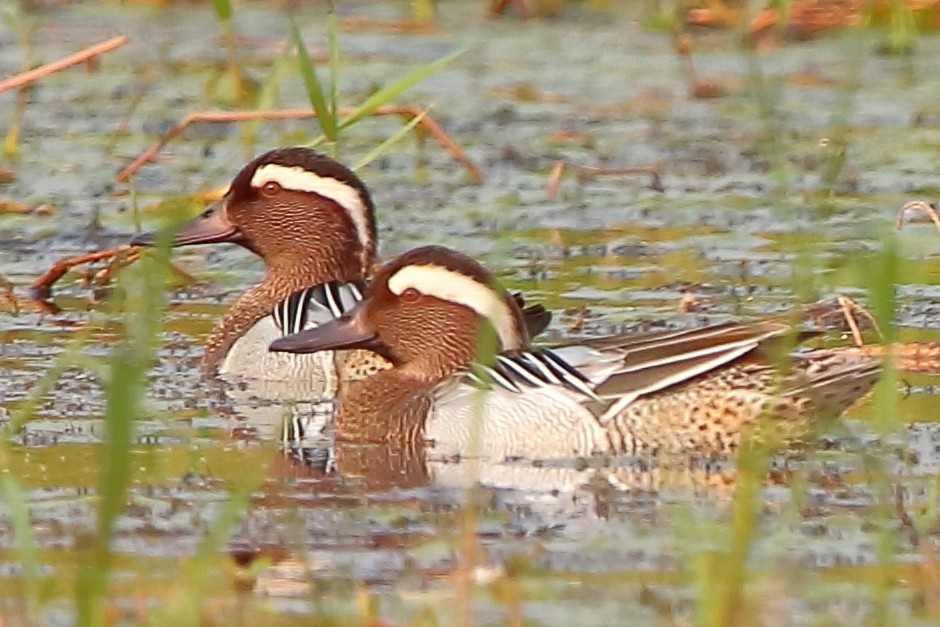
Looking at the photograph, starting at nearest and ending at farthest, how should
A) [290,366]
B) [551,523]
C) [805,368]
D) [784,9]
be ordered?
[551,523] < [805,368] < [290,366] < [784,9]

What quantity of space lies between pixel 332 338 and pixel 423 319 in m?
0.28

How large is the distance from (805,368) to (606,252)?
120 inches

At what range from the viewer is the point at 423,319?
811 cm

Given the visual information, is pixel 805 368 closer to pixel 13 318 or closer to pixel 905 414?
pixel 905 414

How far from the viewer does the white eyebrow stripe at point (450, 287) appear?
7918 millimetres

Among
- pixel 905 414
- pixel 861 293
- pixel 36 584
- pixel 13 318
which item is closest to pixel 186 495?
pixel 36 584

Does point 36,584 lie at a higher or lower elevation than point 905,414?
lower

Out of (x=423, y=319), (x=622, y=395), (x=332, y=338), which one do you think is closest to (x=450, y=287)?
(x=423, y=319)

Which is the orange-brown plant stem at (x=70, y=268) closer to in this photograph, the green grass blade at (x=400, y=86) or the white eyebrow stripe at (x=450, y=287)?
the green grass blade at (x=400, y=86)

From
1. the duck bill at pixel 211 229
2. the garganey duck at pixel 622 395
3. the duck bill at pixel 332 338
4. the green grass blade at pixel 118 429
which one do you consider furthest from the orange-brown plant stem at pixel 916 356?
the green grass blade at pixel 118 429

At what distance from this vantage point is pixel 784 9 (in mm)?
12102

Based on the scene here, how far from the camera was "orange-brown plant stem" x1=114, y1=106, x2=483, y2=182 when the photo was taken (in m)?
9.88

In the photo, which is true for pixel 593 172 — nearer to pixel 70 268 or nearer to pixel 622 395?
pixel 70 268

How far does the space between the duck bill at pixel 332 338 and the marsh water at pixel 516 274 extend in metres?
0.28
